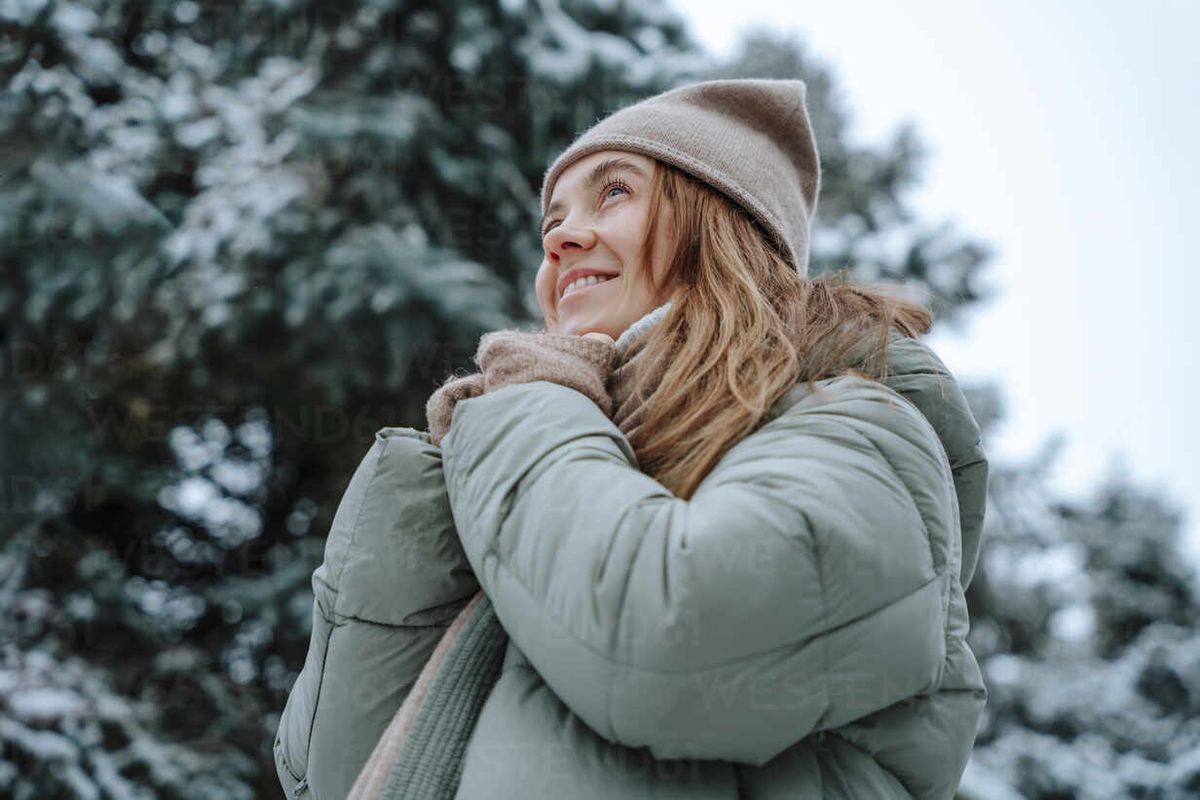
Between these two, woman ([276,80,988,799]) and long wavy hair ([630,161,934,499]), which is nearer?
woman ([276,80,988,799])

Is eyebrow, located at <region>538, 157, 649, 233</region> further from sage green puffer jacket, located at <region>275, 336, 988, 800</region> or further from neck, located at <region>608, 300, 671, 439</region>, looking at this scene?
sage green puffer jacket, located at <region>275, 336, 988, 800</region>

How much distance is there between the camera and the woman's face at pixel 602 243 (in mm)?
1553

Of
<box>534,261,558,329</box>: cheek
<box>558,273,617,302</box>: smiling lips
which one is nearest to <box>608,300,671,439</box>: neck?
<box>558,273,617,302</box>: smiling lips

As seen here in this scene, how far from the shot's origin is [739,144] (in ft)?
5.76

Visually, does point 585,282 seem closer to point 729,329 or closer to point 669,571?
point 729,329

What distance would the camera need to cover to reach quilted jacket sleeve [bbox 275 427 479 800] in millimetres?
1180

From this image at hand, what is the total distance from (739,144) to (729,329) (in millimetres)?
545

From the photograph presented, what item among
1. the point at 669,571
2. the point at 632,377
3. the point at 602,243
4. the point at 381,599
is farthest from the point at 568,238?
the point at 669,571

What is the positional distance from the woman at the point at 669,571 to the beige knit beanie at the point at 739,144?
0.71 feet

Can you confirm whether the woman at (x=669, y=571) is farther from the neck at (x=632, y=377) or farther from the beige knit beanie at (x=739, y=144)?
the beige knit beanie at (x=739, y=144)

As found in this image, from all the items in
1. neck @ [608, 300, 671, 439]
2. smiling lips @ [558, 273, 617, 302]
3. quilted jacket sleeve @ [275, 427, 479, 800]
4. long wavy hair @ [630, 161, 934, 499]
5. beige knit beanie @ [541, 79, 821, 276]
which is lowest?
quilted jacket sleeve @ [275, 427, 479, 800]

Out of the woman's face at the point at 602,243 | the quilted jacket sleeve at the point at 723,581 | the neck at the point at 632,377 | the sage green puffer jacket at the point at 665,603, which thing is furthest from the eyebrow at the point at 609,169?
the quilted jacket sleeve at the point at 723,581

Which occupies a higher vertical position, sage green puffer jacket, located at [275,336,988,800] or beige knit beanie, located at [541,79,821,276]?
beige knit beanie, located at [541,79,821,276]

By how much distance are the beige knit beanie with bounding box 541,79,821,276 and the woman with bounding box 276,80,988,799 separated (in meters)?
0.22
